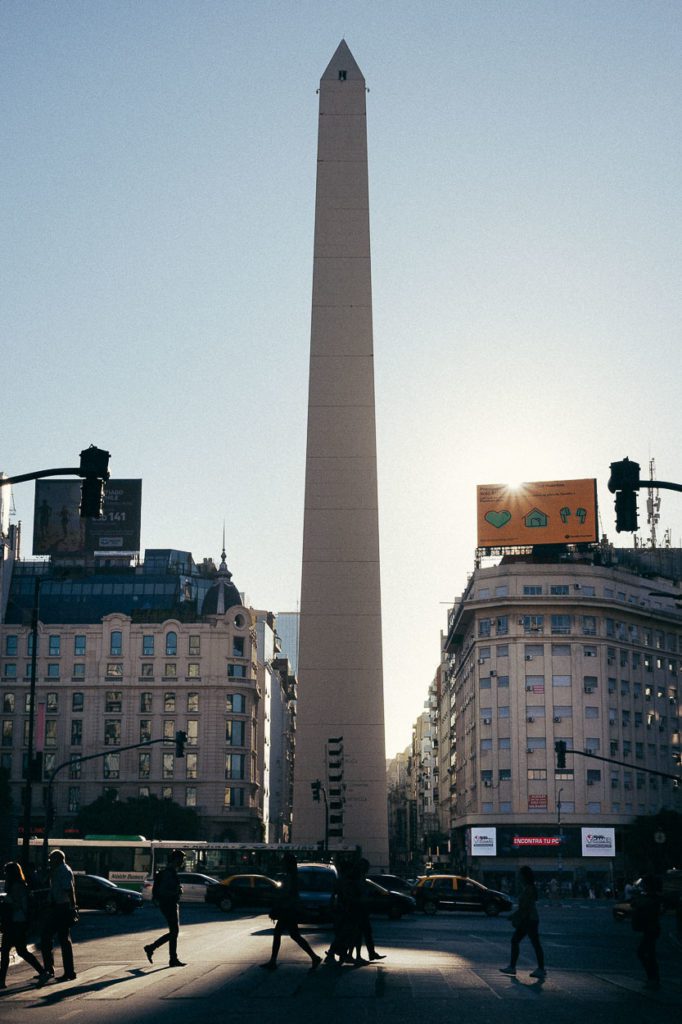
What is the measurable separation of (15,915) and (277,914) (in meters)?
3.83

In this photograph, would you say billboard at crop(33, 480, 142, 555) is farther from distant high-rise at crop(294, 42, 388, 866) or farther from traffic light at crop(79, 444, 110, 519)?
traffic light at crop(79, 444, 110, 519)

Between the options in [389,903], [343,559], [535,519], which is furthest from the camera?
[535,519]

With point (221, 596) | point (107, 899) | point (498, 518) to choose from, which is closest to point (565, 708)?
point (498, 518)

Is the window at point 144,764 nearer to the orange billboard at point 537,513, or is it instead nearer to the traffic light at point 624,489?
the orange billboard at point 537,513

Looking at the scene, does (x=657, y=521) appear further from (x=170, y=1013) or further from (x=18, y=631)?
(x=170, y=1013)

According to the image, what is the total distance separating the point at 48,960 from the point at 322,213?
2503 inches

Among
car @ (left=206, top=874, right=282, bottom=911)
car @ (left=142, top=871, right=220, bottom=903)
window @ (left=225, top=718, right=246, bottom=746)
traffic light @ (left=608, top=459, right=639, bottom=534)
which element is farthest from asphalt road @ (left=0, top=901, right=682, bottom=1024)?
window @ (left=225, top=718, right=246, bottom=746)

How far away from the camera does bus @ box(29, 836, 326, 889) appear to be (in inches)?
2606

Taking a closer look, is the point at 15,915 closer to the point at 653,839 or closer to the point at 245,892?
the point at 245,892

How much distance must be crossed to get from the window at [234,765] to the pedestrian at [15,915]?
93.7 m

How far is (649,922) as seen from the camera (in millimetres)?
19859

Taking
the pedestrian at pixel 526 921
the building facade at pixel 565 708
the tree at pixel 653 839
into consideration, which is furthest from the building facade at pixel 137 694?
the pedestrian at pixel 526 921

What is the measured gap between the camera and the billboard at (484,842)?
333 feet

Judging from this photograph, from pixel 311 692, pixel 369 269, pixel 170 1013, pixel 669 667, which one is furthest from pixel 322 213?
pixel 170 1013
